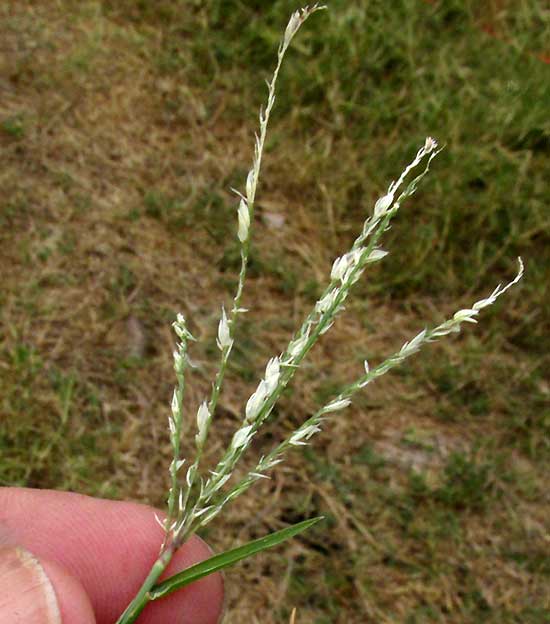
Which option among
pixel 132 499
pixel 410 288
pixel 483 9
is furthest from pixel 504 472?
pixel 483 9

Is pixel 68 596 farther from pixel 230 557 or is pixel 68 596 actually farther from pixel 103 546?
pixel 103 546

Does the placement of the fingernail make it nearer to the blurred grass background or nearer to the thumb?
the thumb

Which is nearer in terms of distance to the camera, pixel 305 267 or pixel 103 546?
pixel 103 546

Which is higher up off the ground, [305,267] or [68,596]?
[305,267]

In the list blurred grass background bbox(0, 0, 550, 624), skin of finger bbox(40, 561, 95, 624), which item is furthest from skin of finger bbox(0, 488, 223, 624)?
blurred grass background bbox(0, 0, 550, 624)

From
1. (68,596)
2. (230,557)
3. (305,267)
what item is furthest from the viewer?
(305,267)

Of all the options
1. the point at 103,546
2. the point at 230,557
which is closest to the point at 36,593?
the point at 230,557
